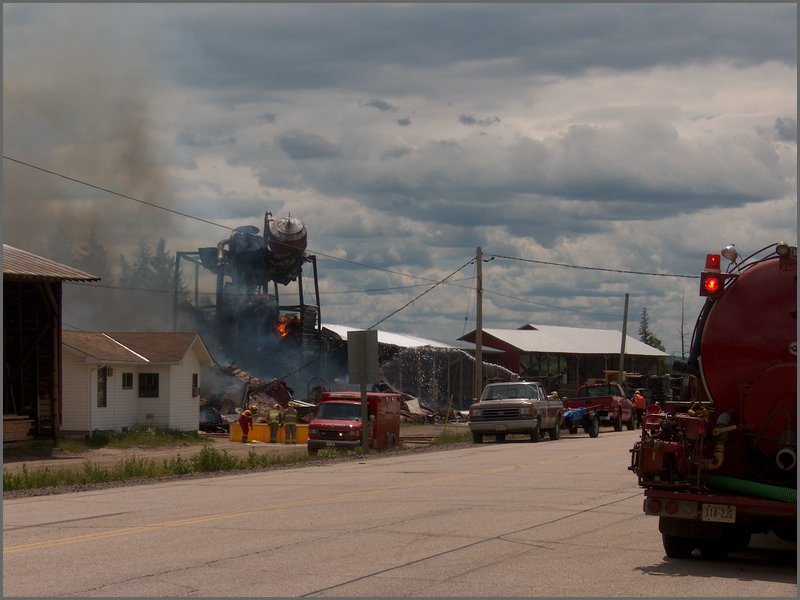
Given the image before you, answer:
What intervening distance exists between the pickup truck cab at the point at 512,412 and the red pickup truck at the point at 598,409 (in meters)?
4.41

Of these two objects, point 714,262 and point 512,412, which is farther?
point 512,412

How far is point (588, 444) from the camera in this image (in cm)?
3550

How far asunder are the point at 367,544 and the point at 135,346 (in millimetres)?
35531

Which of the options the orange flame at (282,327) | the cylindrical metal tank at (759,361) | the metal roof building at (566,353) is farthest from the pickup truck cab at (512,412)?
the metal roof building at (566,353)

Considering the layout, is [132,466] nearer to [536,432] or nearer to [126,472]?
[126,472]

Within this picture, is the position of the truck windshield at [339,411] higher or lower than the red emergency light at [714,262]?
lower

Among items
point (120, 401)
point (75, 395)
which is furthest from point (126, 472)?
point (120, 401)

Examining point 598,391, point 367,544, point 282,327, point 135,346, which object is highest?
point 282,327

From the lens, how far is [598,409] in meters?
46.2

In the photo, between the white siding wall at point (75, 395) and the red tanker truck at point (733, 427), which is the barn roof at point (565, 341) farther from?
the red tanker truck at point (733, 427)

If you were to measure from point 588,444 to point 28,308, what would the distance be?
17.9 m

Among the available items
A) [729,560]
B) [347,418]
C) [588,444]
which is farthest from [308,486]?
[588,444]

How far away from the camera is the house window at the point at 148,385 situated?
147 feet

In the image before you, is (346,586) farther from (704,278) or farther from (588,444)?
(588,444)
